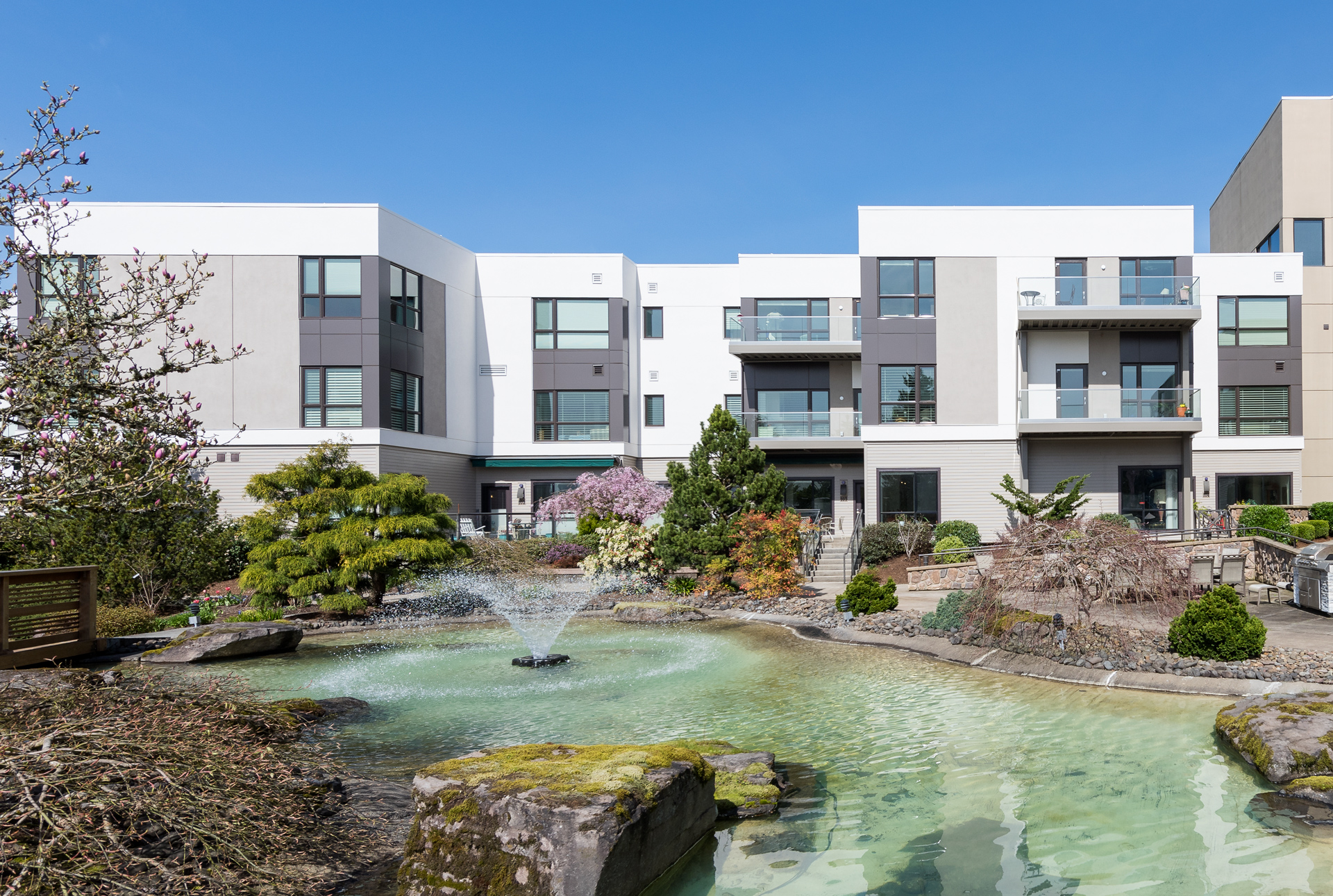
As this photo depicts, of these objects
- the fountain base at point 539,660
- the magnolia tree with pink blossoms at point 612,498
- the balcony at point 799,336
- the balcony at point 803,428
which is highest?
the balcony at point 799,336

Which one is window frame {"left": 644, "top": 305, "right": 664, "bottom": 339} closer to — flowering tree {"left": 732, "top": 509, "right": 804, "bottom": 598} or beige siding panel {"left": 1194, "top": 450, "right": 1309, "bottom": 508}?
flowering tree {"left": 732, "top": 509, "right": 804, "bottom": 598}

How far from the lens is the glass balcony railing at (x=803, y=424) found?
2708 centimetres

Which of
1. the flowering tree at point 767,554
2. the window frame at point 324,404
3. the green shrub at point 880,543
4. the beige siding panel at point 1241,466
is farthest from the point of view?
the beige siding panel at point 1241,466

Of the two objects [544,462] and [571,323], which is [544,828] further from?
[571,323]

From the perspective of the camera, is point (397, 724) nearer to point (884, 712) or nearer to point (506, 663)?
point (506, 663)

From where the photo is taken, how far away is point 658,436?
33156 millimetres

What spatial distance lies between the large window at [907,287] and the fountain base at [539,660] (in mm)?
17753

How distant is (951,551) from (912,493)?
203 inches

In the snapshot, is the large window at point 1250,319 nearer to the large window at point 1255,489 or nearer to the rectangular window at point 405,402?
the large window at point 1255,489

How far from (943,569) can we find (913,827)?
15154mm

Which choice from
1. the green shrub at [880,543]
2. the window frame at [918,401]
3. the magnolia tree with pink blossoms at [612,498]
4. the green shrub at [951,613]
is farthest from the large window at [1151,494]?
the magnolia tree with pink blossoms at [612,498]

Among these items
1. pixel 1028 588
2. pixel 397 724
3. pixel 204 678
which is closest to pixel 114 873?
pixel 397 724

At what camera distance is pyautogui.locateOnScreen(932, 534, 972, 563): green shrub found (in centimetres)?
2119

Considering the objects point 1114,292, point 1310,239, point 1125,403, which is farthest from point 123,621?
point 1310,239
